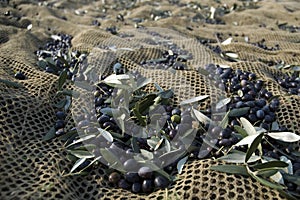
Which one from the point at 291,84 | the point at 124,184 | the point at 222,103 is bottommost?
the point at 291,84

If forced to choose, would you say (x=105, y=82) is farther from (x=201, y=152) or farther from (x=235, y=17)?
(x=235, y=17)

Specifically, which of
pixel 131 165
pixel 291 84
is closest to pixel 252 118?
pixel 131 165

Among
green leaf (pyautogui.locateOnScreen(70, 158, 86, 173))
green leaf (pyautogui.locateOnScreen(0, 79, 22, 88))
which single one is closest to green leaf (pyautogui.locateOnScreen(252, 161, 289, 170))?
green leaf (pyautogui.locateOnScreen(70, 158, 86, 173))

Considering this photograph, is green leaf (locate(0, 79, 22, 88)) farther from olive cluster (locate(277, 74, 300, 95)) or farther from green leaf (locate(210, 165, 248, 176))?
olive cluster (locate(277, 74, 300, 95))

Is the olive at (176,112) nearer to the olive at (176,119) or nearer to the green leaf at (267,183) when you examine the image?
the olive at (176,119)

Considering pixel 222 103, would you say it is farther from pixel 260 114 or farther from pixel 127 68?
pixel 127 68

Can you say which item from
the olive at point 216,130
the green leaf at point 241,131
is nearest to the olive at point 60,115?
the olive at point 216,130
